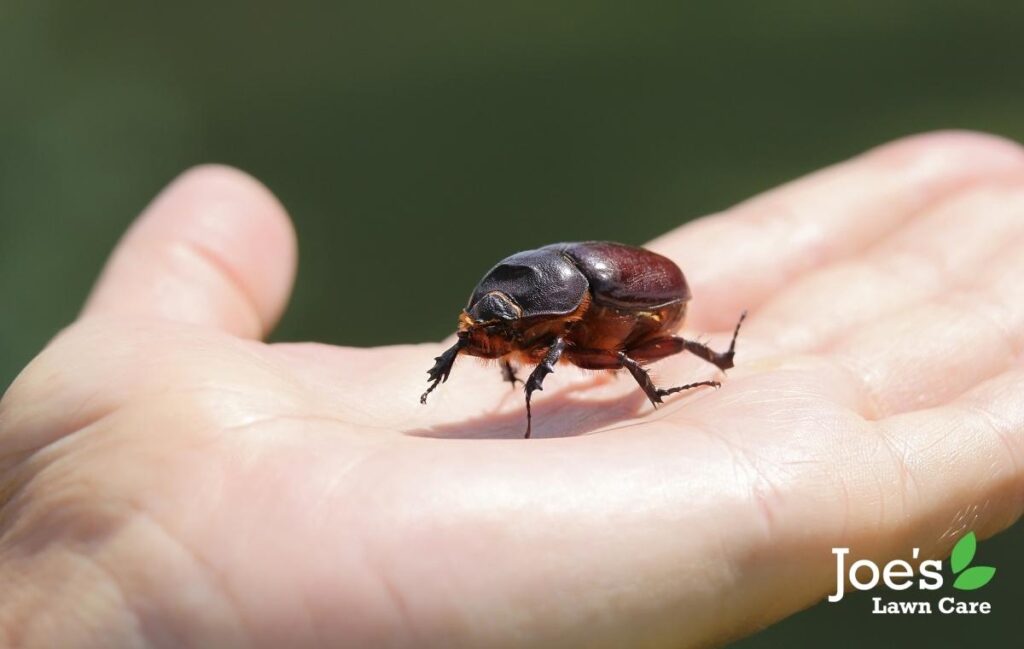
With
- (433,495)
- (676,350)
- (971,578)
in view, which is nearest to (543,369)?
(676,350)

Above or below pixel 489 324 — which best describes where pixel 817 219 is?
below

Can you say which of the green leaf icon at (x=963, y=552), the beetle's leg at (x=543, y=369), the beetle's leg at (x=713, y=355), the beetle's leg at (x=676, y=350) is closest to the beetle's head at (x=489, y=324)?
the beetle's leg at (x=543, y=369)

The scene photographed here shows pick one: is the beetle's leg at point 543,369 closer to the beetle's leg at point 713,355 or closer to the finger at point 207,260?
the beetle's leg at point 713,355

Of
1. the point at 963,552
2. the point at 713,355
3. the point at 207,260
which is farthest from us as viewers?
the point at 207,260

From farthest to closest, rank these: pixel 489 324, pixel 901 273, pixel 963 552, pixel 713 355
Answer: pixel 901 273 → pixel 713 355 → pixel 489 324 → pixel 963 552

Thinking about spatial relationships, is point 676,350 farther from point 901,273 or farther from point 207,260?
point 207,260

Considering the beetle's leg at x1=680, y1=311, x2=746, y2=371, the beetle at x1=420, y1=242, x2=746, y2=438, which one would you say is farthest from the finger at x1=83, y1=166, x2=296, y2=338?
the beetle's leg at x1=680, y1=311, x2=746, y2=371

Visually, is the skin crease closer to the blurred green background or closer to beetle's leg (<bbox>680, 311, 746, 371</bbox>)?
beetle's leg (<bbox>680, 311, 746, 371</bbox>)

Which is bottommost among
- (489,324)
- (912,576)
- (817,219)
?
(912,576)
